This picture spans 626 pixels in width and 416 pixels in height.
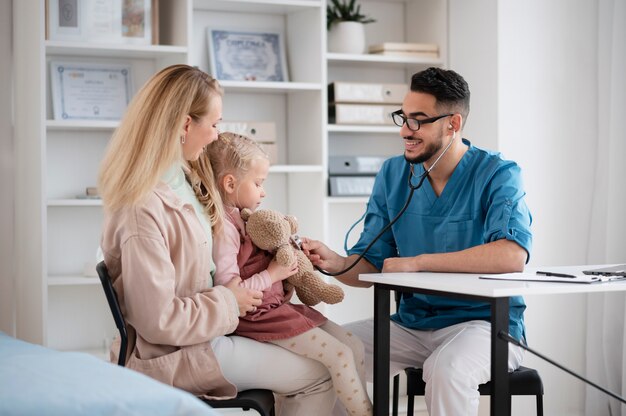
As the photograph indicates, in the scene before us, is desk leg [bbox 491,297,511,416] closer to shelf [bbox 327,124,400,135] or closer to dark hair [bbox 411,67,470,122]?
dark hair [bbox 411,67,470,122]

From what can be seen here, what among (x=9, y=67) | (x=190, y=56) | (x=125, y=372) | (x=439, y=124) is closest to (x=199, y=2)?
(x=190, y=56)

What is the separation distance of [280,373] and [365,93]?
1.84m

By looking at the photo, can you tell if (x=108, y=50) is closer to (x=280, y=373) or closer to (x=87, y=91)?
(x=87, y=91)

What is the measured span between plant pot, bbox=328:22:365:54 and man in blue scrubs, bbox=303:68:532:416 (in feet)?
3.74

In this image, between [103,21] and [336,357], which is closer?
[336,357]

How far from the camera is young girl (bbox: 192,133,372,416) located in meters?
2.15

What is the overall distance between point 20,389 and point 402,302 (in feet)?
5.10

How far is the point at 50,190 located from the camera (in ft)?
11.7

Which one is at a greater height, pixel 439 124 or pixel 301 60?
pixel 301 60

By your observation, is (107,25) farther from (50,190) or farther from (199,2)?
(50,190)

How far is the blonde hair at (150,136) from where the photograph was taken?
1.99m

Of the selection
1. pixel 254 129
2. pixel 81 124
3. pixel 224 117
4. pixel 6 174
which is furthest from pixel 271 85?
pixel 6 174

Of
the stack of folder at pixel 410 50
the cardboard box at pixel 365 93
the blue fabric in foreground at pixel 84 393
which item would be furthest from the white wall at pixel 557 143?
the blue fabric in foreground at pixel 84 393

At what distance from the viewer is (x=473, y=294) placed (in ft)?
6.37
